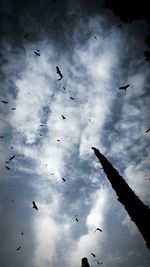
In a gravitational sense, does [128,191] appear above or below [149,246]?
above

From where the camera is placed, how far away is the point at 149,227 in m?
11.2

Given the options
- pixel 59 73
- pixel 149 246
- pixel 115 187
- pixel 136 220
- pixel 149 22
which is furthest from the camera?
pixel 59 73

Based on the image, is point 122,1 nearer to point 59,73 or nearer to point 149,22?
point 149,22

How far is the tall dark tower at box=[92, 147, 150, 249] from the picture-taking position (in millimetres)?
11438

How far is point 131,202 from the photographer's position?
12.5 m

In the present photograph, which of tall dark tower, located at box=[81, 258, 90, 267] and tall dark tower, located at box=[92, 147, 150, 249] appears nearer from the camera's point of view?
tall dark tower, located at box=[92, 147, 150, 249]

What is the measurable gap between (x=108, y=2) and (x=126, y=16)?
4.82ft

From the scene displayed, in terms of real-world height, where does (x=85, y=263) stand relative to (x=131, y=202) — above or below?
above

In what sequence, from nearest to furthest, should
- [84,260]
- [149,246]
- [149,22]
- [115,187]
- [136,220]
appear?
[149,246] → [136,220] → [149,22] → [115,187] → [84,260]

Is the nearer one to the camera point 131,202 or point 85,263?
point 131,202

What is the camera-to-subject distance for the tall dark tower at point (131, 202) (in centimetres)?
1144

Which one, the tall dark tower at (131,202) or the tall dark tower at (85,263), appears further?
the tall dark tower at (85,263)

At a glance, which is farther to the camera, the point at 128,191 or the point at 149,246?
the point at 128,191

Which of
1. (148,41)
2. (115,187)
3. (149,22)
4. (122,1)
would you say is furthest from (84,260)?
(122,1)
